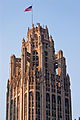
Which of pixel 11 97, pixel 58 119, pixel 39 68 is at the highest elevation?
pixel 39 68

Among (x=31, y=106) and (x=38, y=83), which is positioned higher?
(x=38, y=83)

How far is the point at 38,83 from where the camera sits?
A: 12088 cm

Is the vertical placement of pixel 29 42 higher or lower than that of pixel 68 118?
higher

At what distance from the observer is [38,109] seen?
118m

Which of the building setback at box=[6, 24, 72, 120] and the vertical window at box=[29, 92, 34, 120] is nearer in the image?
the vertical window at box=[29, 92, 34, 120]

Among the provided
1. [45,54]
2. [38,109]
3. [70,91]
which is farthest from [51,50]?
[38,109]

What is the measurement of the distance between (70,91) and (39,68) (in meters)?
13.2

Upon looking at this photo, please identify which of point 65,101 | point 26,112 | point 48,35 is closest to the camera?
point 26,112

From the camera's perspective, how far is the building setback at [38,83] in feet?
390

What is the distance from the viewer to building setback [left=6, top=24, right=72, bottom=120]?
118750mm

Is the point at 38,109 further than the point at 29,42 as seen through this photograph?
No

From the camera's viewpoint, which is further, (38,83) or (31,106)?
(38,83)

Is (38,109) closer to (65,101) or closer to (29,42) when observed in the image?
(65,101)

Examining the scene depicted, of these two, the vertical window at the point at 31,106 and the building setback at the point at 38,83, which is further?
the building setback at the point at 38,83
